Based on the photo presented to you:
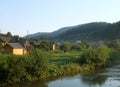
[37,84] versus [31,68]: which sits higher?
[31,68]

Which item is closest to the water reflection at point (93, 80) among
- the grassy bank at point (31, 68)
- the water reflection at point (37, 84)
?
the grassy bank at point (31, 68)

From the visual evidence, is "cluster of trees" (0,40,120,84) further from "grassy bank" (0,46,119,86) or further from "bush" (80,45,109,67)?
"bush" (80,45,109,67)

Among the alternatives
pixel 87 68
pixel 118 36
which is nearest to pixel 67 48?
pixel 87 68

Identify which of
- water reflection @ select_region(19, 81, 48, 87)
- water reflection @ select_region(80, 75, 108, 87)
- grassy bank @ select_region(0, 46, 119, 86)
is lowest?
water reflection @ select_region(80, 75, 108, 87)

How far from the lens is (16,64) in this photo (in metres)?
40.4

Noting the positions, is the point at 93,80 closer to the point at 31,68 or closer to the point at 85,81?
the point at 85,81

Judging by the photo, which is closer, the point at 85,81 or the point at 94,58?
the point at 85,81

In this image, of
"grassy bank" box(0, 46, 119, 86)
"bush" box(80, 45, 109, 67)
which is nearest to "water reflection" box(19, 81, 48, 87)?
"grassy bank" box(0, 46, 119, 86)

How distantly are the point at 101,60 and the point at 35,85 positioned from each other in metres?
28.3

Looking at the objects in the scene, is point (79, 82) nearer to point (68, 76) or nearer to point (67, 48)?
point (68, 76)

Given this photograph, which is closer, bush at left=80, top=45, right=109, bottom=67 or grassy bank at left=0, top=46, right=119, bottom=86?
grassy bank at left=0, top=46, right=119, bottom=86

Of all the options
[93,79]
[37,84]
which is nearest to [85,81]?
[93,79]

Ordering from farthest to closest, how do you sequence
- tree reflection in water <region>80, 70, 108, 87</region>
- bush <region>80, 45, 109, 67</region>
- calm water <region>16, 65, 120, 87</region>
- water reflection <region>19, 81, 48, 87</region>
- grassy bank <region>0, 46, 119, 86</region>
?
bush <region>80, 45, 109, 67</region> < tree reflection in water <region>80, 70, 108, 87</region> < calm water <region>16, 65, 120, 87</region> < water reflection <region>19, 81, 48, 87</region> < grassy bank <region>0, 46, 119, 86</region>

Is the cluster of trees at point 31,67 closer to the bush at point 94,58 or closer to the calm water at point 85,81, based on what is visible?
the bush at point 94,58
